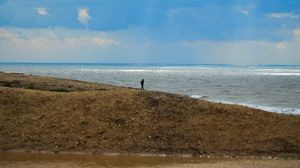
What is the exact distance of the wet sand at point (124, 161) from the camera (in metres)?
20.4

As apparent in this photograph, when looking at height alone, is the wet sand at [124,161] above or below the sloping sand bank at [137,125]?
below

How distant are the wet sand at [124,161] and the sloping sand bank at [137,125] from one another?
0.90 meters

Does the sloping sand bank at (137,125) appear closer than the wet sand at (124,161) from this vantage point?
No

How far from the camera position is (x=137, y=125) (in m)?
25.1

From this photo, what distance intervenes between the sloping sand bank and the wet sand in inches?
35.6

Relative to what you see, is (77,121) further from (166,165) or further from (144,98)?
(166,165)

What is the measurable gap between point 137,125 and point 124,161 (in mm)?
4035

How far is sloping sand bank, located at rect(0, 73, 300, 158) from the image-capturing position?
23.3m

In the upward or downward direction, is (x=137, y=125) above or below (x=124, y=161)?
above

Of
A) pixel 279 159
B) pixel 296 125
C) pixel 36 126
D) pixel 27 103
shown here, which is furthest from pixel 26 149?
pixel 296 125

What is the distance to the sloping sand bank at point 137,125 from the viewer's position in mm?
23344

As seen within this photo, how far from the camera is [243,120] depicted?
26047mm

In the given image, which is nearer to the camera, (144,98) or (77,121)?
(77,121)

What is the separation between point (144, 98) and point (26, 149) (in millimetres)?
7715
